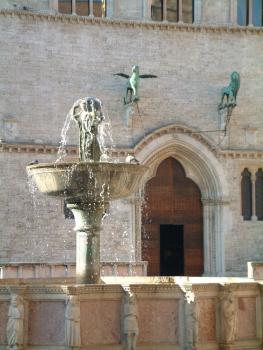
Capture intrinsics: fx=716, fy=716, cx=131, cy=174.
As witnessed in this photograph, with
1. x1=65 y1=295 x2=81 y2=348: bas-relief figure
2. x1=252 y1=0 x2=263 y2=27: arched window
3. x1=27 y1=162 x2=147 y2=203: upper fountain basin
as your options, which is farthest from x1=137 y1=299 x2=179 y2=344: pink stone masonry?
x1=252 y1=0 x2=263 y2=27: arched window

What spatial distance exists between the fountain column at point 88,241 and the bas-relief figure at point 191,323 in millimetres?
1959

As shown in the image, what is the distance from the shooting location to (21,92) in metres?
20.9

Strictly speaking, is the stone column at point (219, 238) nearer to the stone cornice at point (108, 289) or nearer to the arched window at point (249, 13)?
the arched window at point (249, 13)

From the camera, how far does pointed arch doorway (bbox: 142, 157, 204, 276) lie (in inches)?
872

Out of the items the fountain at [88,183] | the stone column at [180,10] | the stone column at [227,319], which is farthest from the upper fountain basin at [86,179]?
the stone column at [180,10]

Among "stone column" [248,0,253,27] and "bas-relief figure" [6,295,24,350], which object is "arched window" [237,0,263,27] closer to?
"stone column" [248,0,253,27]

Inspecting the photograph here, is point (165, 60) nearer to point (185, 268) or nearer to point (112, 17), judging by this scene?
point (112, 17)

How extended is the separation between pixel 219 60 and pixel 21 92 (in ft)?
20.9

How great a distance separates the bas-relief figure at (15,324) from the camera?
9211 mm

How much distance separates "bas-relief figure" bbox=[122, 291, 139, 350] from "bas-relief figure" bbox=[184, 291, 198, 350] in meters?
0.69

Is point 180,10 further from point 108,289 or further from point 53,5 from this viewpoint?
point 108,289

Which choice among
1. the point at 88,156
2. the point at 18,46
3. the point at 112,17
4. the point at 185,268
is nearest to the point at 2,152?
the point at 18,46

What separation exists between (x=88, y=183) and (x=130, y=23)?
12.2m

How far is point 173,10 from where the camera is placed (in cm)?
2250
